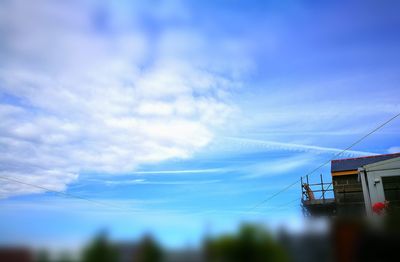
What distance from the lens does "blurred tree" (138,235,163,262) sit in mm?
2828

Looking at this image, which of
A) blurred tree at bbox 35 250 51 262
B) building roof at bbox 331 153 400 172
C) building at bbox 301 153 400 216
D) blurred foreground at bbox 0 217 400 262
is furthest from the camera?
building roof at bbox 331 153 400 172

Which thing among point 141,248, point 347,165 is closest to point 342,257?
point 141,248

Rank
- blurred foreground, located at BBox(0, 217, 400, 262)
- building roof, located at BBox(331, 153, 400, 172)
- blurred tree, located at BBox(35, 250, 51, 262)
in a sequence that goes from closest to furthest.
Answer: blurred foreground, located at BBox(0, 217, 400, 262)
blurred tree, located at BBox(35, 250, 51, 262)
building roof, located at BBox(331, 153, 400, 172)

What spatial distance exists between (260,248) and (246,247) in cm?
11

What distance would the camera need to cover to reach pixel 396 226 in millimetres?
2844

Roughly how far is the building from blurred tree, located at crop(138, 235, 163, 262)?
7.61 meters

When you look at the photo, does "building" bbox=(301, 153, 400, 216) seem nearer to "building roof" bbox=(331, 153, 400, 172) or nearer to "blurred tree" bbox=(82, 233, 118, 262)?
"building roof" bbox=(331, 153, 400, 172)

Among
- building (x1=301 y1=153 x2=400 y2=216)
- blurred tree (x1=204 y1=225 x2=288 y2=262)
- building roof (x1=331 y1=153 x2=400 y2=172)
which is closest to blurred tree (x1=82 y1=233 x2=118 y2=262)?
blurred tree (x1=204 y1=225 x2=288 y2=262)

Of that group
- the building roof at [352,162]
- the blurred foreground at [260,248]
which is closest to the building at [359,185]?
the building roof at [352,162]

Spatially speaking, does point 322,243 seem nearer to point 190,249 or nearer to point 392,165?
point 190,249

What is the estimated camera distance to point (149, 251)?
9.40 feet

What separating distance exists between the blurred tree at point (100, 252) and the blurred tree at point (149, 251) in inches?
8.2

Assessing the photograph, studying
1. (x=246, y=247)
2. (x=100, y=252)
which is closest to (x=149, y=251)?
(x=100, y=252)

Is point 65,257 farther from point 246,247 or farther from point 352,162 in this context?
point 352,162
